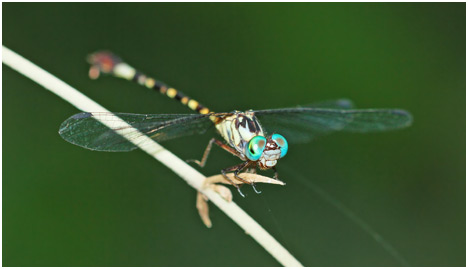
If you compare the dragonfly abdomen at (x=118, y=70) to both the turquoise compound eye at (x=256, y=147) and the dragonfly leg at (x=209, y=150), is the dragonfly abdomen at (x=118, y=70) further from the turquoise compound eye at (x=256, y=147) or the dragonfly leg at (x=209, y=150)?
the turquoise compound eye at (x=256, y=147)

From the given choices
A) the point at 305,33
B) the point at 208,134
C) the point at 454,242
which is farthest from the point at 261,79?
the point at 454,242

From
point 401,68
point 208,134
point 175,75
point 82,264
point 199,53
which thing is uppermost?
point 401,68

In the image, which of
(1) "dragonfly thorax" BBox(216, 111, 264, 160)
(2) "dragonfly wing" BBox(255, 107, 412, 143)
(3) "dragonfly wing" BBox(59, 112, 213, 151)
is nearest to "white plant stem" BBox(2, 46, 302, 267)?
(3) "dragonfly wing" BBox(59, 112, 213, 151)

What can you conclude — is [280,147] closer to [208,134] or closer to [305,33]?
[208,134]

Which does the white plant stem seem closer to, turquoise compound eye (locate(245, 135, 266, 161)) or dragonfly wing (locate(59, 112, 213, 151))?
dragonfly wing (locate(59, 112, 213, 151))

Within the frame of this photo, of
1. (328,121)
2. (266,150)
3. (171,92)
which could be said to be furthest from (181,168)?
(171,92)
